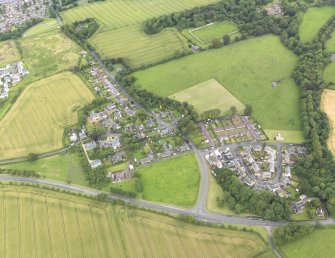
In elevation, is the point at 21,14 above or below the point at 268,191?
above

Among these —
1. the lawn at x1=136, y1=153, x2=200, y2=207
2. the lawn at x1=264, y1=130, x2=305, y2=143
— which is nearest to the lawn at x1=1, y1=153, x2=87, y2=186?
the lawn at x1=136, y1=153, x2=200, y2=207

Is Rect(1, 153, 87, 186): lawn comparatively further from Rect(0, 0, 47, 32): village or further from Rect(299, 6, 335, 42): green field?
Rect(299, 6, 335, 42): green field

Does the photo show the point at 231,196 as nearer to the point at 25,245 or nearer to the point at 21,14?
the point at 25,245

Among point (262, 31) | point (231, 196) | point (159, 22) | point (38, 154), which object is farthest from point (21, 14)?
point (231, 196)

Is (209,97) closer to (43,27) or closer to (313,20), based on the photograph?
(313,20)

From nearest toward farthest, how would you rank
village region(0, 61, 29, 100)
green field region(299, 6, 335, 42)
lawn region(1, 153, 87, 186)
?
lawn region(1, 153, 87, 186) < village region(0, 61, 29, 100) < green field region(299, 6, 335, 42)

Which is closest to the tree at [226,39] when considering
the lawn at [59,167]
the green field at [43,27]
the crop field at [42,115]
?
the crop field at [42,115]
